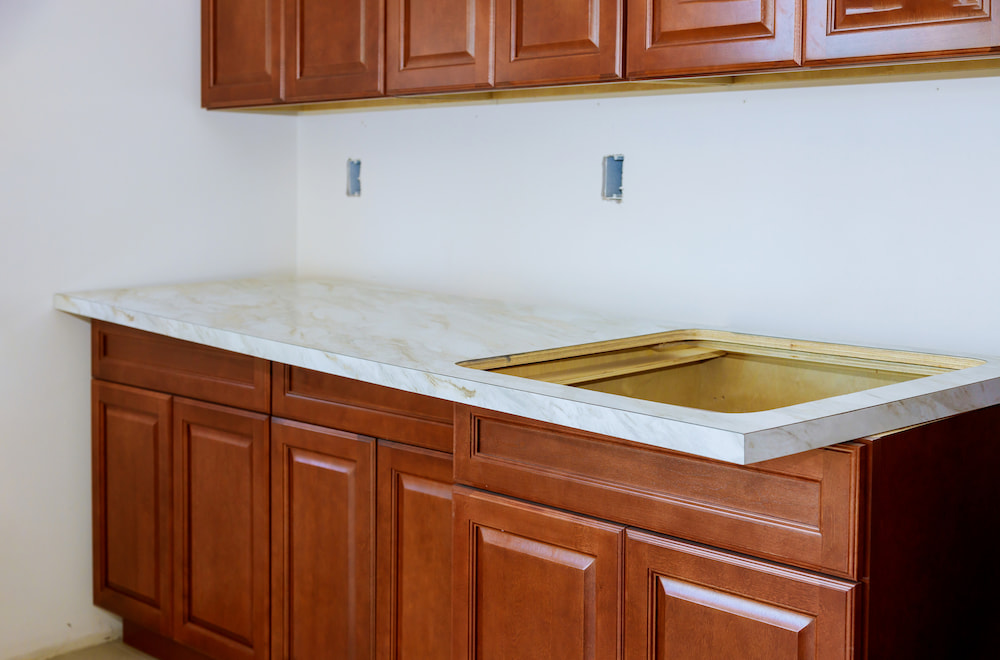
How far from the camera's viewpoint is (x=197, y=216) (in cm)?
280

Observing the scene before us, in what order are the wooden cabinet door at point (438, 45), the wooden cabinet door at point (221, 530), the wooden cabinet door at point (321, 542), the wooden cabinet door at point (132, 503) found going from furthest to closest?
1. the wooden cabinet door at point (132, 503)
2. the wooden cabinet door at point (221, 530)
3. the wooden cabinet door at point (438, 45)
4. the wooden cabinet door at point (321, 542)

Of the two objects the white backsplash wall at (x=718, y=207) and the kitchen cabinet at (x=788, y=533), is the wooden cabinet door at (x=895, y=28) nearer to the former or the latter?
the white backsplash wall at (x=718, y=207)

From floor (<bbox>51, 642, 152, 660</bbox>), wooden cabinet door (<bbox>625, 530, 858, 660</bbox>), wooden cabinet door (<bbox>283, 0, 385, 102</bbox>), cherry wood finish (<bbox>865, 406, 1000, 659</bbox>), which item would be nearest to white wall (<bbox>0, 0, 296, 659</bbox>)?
floor (<bbox>51, 642, 152, 660</bbox>)

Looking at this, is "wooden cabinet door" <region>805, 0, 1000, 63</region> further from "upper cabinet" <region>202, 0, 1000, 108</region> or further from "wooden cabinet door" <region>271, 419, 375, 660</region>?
"wooden cabinet door" <region>271, 419, 375, 660</region>

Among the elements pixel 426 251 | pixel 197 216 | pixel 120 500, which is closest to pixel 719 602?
pixel 426 251

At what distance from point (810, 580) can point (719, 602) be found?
0.13 m

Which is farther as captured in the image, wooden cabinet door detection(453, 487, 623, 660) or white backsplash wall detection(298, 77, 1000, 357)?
white backsplash wall detection(298, 77, 1000, 357)

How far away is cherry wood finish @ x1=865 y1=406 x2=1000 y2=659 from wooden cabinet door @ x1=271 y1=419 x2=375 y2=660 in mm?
985

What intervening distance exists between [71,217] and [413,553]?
1.42 m

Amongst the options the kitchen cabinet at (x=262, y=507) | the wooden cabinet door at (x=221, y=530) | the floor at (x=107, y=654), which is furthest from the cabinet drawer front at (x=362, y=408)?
the floor at (x=107, y=654)

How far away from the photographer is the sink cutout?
1.69 meters

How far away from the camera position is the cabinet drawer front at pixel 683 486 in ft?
3.90

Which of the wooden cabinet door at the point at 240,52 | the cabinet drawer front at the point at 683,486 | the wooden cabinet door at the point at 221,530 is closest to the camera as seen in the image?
the cabinet drawer front at the point at 683,486

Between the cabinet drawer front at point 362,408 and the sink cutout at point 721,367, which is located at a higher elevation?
the sink cutout at point 721,367
